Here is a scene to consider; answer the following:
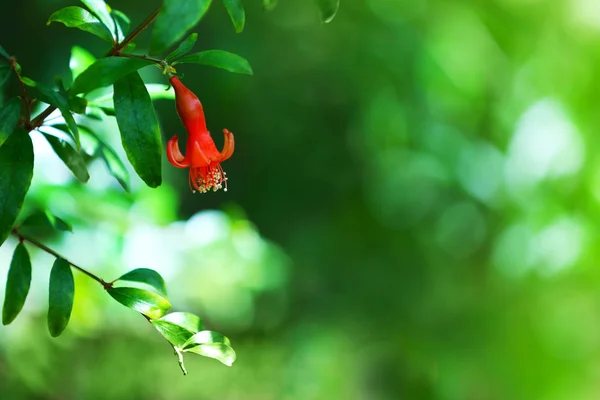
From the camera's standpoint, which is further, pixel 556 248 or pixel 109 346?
pixel 556 248

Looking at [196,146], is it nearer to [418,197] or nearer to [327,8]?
[327,8]

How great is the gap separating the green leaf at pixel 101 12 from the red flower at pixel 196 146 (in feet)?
0.18

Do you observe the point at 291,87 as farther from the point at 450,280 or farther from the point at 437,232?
the point at 450,280

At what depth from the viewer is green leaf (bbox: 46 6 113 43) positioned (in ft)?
1.63

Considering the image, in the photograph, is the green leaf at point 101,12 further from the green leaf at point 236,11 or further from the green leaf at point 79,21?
the green leaf at point 236,11

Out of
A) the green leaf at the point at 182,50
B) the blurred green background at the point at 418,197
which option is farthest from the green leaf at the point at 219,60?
the blurred green background at the point at 418,197

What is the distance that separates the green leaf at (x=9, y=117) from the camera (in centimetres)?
48

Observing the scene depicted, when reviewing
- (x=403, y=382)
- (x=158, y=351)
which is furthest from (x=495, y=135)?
(x=158, y=351)

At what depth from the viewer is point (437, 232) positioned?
211 centimetres

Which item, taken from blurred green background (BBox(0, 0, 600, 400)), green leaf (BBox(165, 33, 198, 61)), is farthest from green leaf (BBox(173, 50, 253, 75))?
blurred green background (BBox(0, 0, 600, 400))

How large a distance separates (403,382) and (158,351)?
29.0 inches

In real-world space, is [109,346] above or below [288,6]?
below

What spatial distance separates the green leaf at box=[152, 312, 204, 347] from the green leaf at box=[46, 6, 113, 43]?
7.4 inches

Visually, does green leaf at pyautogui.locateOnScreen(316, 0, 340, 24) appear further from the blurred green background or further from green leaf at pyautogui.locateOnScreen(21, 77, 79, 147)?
the blurred green background
